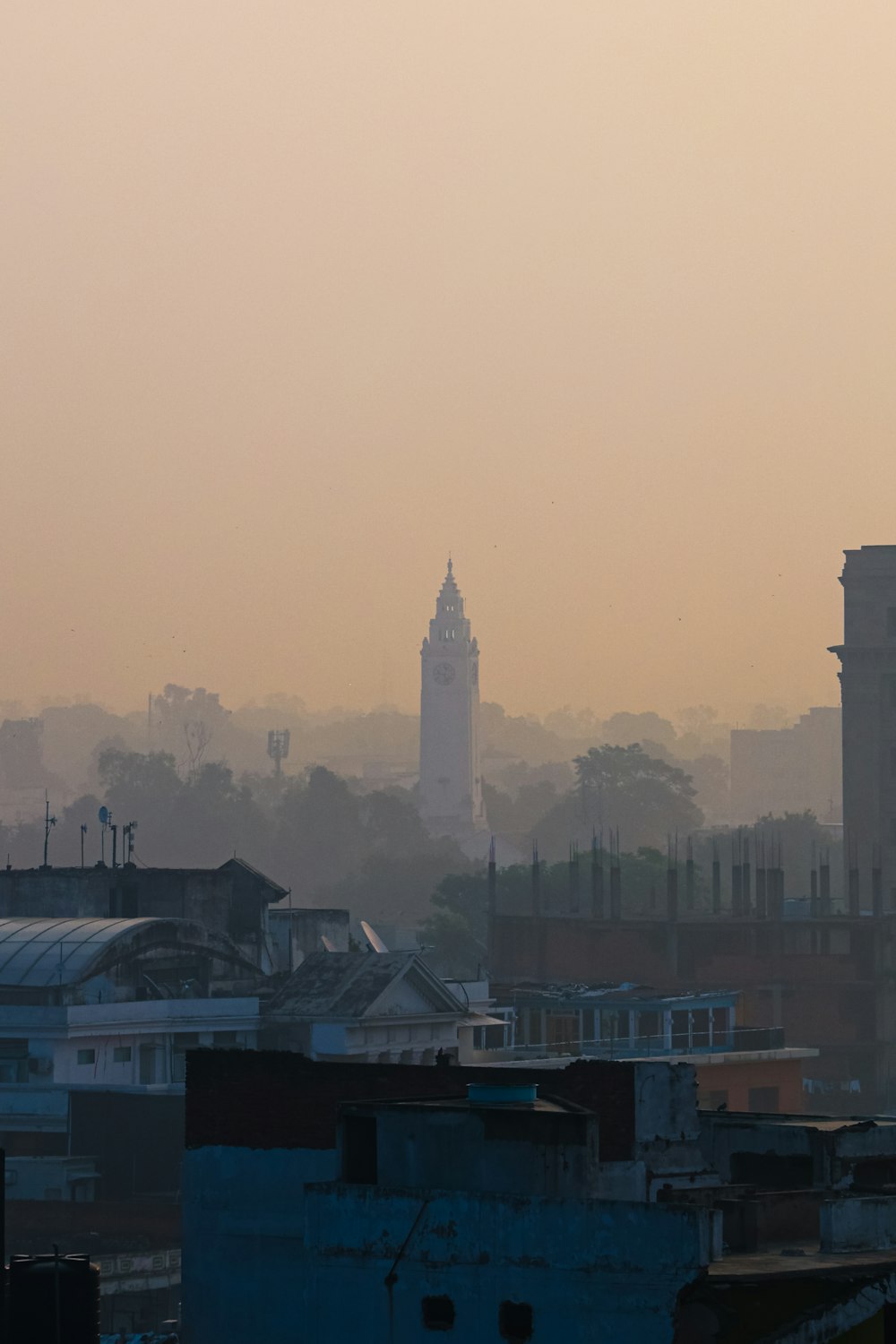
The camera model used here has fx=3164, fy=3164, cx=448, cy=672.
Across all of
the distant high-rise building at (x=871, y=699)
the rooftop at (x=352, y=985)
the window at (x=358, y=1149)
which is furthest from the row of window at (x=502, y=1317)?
the distant high-rise building at (x=871, y=699)

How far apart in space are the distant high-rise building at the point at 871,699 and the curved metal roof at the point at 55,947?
2540 inches

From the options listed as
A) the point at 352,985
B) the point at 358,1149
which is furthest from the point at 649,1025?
the point at 358,1149

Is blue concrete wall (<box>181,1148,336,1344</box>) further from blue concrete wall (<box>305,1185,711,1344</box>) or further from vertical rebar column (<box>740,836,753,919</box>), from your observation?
vertical rebar column (<box>740,836,753,919</box>)

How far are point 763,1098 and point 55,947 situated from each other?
17.6 metres

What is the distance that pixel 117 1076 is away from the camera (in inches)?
2569

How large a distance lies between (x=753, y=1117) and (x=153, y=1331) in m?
18.0

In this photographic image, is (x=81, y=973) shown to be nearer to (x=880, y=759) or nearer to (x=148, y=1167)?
(x=148, y=1167)

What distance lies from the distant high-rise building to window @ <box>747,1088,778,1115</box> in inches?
2160

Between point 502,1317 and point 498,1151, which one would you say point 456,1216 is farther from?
point 502,1317

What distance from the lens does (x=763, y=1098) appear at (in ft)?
241

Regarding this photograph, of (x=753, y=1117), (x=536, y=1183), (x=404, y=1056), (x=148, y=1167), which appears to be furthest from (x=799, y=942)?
(x=536, y=1183)

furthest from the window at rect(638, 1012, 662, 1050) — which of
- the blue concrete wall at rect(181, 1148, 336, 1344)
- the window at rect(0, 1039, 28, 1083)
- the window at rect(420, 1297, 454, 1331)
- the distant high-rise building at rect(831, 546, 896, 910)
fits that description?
the distant high-rise building at rect(831, 546, 896, 910)

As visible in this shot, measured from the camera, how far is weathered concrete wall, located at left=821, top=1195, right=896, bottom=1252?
30234mm

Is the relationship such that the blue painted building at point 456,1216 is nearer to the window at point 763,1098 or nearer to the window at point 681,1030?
the window at point 763,1098
